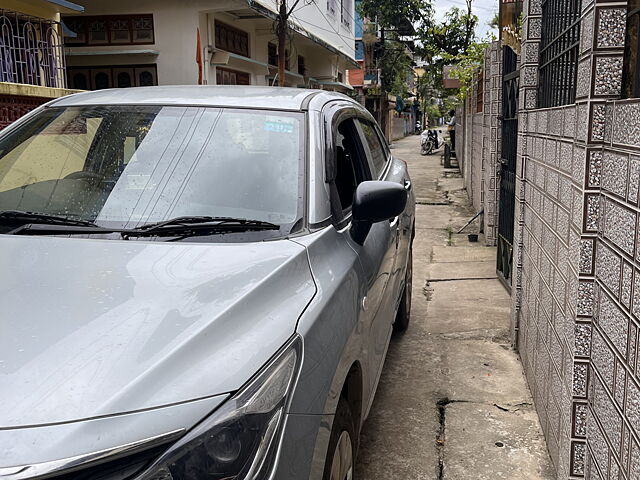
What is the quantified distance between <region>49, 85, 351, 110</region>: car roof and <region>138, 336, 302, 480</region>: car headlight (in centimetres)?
163

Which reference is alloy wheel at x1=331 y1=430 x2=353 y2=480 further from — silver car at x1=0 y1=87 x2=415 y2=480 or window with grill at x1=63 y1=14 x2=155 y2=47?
window with grill at x1=63 y1=14 x2=155 y2=47

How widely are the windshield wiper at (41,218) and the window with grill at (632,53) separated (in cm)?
199

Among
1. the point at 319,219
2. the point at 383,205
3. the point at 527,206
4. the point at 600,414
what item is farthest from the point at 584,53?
the point at 527,206

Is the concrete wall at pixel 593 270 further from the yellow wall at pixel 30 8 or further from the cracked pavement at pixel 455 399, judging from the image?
the yellow wall at pixel 30 8

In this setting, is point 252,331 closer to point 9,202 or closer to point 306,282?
point 306,282

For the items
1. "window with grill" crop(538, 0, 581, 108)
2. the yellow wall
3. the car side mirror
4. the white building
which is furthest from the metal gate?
the white building

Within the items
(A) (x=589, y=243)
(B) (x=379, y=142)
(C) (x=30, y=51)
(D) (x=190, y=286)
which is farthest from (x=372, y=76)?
(D) (x=190, y=286)

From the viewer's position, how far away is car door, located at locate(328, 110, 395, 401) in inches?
107

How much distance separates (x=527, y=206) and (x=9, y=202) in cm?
305

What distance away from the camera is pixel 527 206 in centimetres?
418

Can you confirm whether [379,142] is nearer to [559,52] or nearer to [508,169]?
[559,52]

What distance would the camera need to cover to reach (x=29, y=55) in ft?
25.7

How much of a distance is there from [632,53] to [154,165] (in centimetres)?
185

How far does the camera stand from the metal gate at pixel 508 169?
18.5 feet
